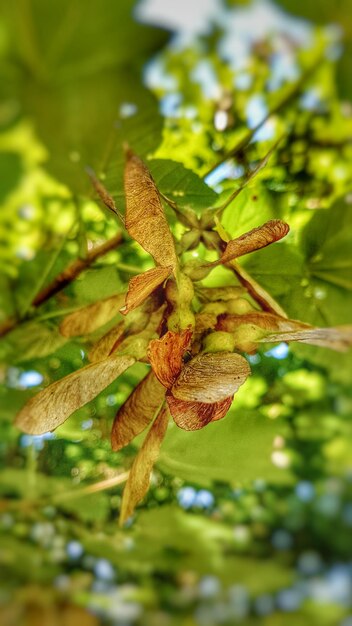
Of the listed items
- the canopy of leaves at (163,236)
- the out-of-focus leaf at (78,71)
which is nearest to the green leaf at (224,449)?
the canopy of leaves at (163,236)

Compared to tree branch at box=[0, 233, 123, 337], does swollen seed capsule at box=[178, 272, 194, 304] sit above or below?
above

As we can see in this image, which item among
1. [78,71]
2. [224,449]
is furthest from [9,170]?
[224,449]

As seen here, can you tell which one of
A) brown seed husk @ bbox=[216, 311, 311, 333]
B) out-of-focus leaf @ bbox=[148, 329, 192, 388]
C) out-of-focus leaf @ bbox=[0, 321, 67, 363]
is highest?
out-of-focus leaf @ bbox=[148, 329, 192, 388]

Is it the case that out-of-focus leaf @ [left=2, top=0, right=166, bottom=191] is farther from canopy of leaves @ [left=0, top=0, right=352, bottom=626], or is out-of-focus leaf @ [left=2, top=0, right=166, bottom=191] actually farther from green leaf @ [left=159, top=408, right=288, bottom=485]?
green leaf @ [left=159, top=408, right=288, bottom=485]

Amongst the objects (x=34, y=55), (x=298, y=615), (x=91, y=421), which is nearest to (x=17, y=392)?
(x=91, y=421)

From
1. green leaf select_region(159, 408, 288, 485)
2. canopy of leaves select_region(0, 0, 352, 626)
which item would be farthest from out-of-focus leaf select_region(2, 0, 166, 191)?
green leaf select_region(159, 408, 288, 485)
